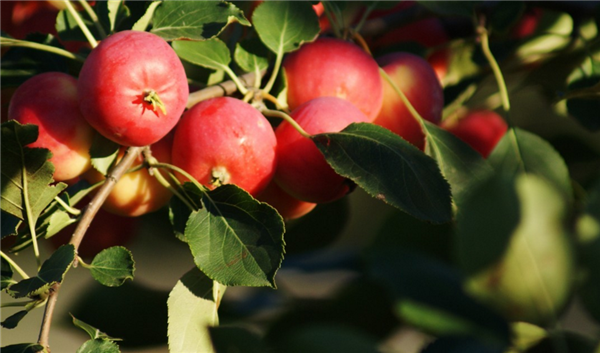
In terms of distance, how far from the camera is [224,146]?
0.51m

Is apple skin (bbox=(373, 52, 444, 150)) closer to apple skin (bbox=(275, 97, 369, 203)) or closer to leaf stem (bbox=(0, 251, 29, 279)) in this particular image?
apple skin (bbox=(275, 97, 369, 203))

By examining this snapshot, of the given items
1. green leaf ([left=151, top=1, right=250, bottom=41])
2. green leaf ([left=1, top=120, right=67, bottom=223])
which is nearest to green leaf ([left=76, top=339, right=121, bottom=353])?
green leaf ([left=1, top=120, right=67, bottom=223])

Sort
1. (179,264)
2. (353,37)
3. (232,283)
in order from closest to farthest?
(232,283) → (353,37) → (179,264)

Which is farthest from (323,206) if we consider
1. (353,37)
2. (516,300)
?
(516,300)

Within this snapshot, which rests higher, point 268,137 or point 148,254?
point 268,137

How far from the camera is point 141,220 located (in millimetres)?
789

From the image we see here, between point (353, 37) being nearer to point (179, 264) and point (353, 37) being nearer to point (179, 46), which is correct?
point (179, 46)

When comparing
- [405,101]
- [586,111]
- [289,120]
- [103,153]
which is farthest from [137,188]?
[586,111]

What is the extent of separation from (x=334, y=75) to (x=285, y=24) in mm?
74

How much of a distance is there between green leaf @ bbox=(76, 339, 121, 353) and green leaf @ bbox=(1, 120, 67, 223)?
13 cm

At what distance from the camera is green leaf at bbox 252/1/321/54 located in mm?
603

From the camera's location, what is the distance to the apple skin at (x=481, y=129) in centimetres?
77

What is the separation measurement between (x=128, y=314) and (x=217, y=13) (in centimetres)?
27

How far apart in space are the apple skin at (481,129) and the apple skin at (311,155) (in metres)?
0.27
